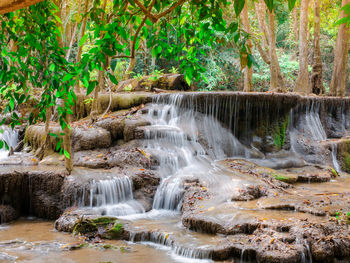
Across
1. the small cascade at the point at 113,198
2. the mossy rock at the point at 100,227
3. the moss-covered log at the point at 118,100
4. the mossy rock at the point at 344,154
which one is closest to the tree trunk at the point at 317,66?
the mossy rock at the point at 344,154

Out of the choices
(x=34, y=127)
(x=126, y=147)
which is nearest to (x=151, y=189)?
(x=126, y=147)

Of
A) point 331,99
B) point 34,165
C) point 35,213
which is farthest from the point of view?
point 331,99

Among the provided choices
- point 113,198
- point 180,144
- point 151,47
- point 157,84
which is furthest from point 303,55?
point 151,47

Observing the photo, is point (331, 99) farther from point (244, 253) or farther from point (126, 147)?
point (244, 253)

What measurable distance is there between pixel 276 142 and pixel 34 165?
769cm

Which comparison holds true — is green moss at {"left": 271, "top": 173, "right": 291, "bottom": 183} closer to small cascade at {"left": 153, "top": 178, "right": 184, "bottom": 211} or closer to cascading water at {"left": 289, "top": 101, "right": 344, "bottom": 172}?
small cascade at {"left": 153, "top": 178, "right": 184, "bottom": 211}

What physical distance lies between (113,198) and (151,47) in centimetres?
537

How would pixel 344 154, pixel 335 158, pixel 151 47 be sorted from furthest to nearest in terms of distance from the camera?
pixel 344 154 < pixel 335 158 < pixel 151 47

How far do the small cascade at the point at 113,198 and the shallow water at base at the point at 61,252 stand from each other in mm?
1271

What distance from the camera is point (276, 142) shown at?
40.9 ft

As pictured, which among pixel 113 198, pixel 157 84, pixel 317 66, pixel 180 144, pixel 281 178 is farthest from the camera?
pixel 317 66

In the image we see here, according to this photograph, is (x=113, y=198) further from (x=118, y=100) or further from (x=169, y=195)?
(x=118, y=100)

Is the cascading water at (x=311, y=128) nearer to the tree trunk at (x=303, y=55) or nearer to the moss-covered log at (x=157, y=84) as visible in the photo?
the tree trunk at (x=303, y=55)

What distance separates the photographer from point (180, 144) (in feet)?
33.9
